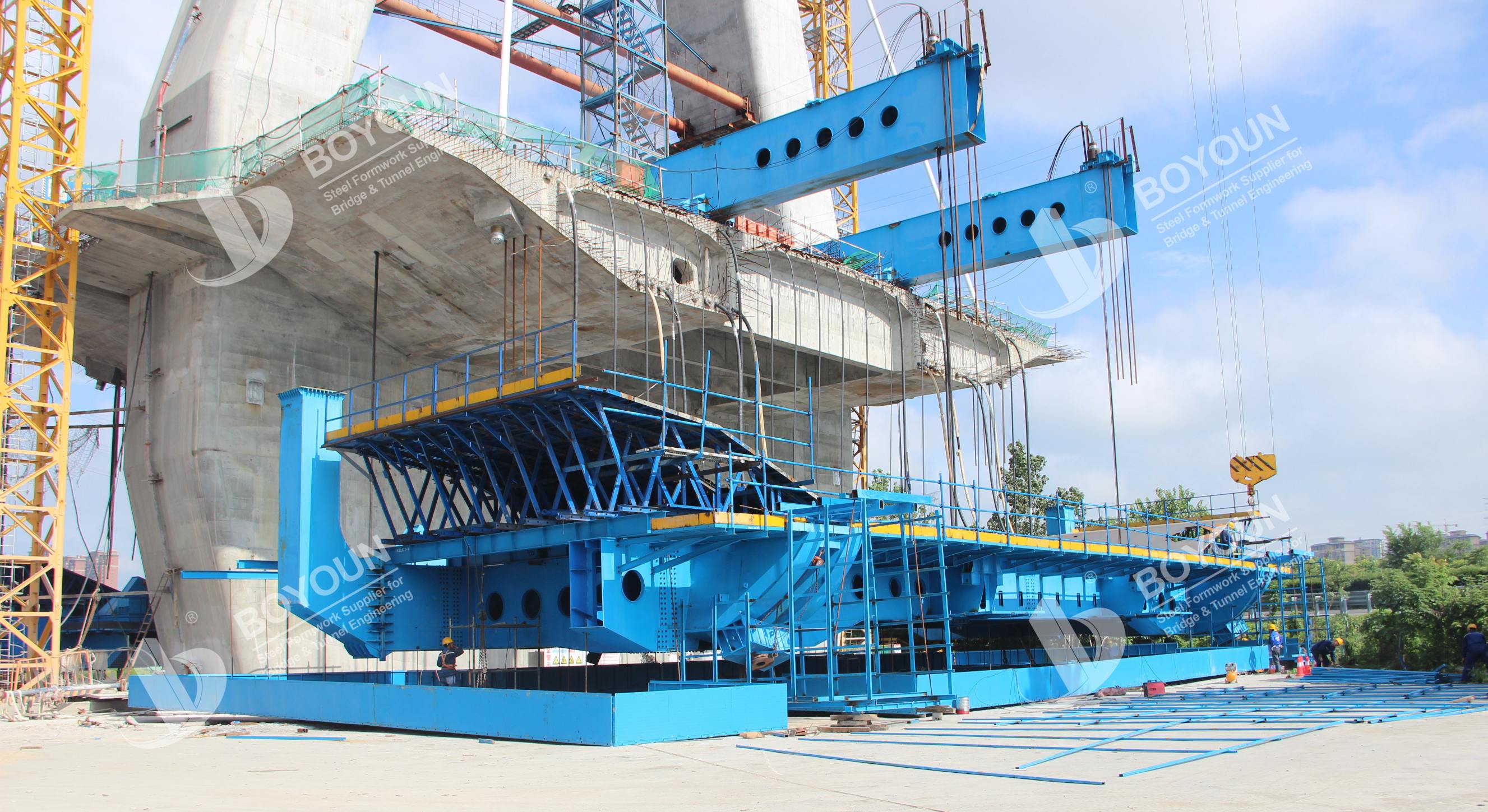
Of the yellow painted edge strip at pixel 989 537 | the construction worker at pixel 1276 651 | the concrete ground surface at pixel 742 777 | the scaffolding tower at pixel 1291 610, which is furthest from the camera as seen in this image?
the construction worker at pixel 1276 651

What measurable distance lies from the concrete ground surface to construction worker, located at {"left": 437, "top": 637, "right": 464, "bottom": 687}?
4820 millimetres

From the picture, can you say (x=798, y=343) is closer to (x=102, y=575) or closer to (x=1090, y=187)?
(x=1090, y=187)

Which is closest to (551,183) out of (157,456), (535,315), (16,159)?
(535,315)

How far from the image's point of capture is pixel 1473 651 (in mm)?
18984

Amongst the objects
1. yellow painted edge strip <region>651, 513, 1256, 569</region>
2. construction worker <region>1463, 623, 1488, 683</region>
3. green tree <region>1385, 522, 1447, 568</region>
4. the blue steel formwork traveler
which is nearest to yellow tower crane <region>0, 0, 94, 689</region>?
the blue steel formwork traveler

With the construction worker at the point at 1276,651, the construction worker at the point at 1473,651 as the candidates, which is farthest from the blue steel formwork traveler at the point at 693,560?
the construction worker at the point at 1473,651

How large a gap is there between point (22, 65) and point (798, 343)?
20.9m

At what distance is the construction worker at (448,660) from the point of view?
19547mm

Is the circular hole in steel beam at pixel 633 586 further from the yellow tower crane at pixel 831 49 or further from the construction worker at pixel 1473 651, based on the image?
the yellow tower crane at pixel 831 49

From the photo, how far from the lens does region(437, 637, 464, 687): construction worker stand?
1955cm

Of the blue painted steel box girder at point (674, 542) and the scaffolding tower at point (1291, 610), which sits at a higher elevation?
the blue painted steel box girder at point (674, 542)

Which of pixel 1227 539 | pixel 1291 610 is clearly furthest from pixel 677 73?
pixel 1291 610

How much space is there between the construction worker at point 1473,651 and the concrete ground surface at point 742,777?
6.24 m

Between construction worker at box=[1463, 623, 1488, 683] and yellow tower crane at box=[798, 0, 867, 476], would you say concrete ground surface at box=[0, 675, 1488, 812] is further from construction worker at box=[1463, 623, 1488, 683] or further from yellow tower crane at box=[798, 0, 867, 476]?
yellow tower crane at box=[798, 0, 867, 476]
